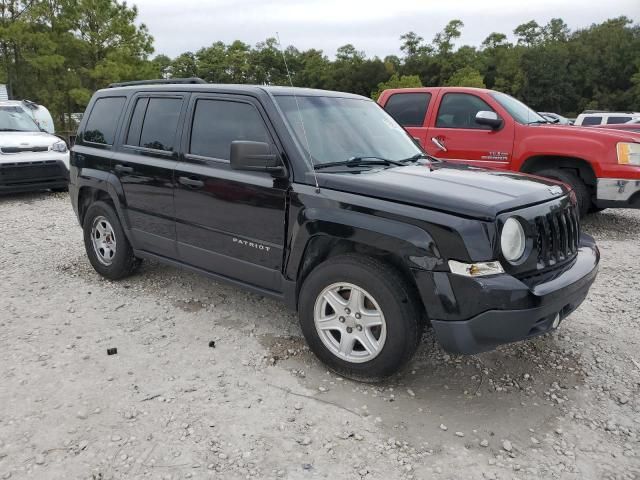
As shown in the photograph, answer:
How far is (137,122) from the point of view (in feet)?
15.0

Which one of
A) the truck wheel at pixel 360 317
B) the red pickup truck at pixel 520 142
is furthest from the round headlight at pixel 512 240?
the red pickup truck at pixel 520 142

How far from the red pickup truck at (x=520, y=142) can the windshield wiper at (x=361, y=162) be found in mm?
3004

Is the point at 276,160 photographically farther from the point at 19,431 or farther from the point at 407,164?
the point at 19,431

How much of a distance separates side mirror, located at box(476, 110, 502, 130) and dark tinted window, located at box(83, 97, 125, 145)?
432 centimetres

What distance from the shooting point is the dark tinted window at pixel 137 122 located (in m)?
4.52

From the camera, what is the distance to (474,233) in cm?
272

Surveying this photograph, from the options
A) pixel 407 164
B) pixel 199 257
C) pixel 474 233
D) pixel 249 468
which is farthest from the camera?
pixel 199 257

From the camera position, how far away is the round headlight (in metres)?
2.78

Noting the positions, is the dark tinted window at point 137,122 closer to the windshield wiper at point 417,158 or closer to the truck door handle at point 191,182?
the truck door handle at point 191,182

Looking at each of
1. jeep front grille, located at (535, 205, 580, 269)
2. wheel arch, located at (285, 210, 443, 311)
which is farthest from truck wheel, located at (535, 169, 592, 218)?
wheel arch, located at (285, 210, 443, 311)

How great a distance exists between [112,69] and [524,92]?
50.4 metres

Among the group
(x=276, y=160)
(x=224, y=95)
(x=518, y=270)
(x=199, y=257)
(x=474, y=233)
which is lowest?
(x=199, y=257)

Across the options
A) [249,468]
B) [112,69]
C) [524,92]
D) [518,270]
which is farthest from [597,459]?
[524,92]

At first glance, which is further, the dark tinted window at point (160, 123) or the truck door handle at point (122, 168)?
the truck door handle at point (122, 168)
